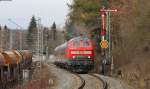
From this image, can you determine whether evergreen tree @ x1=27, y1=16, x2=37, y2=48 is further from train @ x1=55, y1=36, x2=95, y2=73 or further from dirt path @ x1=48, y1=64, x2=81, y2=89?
dirt path @ x1=48, y1=64, x2=81, y2=89

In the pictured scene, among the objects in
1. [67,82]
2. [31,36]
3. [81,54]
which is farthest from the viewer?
[31,36]

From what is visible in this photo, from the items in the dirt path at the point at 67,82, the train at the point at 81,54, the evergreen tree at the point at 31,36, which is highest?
the evergreen tree at the point at 31,36

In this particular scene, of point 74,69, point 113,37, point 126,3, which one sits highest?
point 126,3

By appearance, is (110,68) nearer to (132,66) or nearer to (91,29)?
(132,66)

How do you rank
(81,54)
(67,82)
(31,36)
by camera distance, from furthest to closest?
(31,36), (81,54), (67,82)

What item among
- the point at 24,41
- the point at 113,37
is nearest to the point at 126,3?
the point at 113,37

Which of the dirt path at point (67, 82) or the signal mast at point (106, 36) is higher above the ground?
the signal mast at point (106, 36)

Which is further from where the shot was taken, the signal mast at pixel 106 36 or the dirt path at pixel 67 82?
the signal mast at pixel 106 36

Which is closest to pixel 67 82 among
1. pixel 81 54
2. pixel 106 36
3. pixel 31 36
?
pixel 81 54

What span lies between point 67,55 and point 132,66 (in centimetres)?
1034

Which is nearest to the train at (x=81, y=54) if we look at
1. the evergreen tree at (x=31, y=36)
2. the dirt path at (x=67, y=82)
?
the dirt path at (x=67, y=82)

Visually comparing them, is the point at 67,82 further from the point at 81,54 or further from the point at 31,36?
the point at 31,36

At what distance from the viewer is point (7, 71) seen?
101ft

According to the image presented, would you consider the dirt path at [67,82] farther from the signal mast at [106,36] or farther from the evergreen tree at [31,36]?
the evergreen tree at [31,36]
